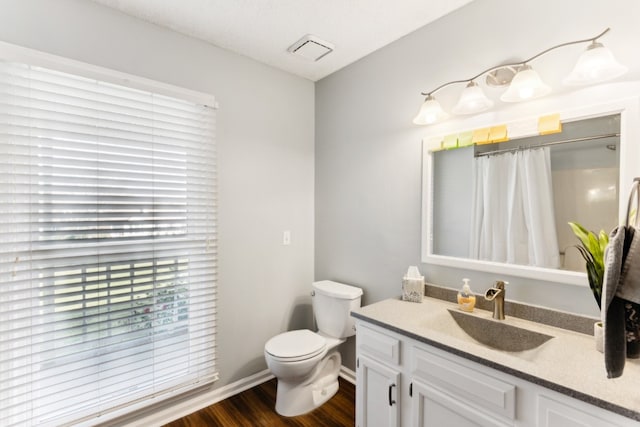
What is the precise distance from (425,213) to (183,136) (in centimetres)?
162

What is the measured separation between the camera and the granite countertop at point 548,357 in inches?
35.4

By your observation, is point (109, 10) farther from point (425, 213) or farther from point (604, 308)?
point (604, 308)

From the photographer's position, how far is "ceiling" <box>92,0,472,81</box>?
1.71m

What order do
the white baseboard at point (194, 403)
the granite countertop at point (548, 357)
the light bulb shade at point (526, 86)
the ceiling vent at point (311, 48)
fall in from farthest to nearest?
the ceiling vent at point (311, 48) < the white baseboard at point (194, 403) < the light bulb shade at point (526, 86) < the granite countertop at point (548, 357)

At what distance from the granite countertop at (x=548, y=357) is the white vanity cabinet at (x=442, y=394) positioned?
0.14 ft

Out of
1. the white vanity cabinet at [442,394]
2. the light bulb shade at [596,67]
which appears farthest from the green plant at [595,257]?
the light bulb shade at [596,67]

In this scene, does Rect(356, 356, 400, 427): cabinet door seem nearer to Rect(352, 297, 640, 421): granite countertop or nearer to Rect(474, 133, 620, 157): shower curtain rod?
Rect(352, 297, 640, 421): granite countertop


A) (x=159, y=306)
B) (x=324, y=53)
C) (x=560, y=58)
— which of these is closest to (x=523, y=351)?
(x=560, y=58)

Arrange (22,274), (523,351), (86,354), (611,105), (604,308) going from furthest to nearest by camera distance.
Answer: (86,354), (22,274), (523,351), (611,105), (604,308)

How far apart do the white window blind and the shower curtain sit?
1.68 meters

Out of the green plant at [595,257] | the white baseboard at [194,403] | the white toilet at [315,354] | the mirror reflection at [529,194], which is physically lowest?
the white baseboard at [194,403]

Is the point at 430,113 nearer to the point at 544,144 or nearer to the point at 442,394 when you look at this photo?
the point at 544,144

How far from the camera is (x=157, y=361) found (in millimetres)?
1885

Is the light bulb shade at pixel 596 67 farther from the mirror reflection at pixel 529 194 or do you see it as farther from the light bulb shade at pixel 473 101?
the light bulb shade at pixel 473 101
